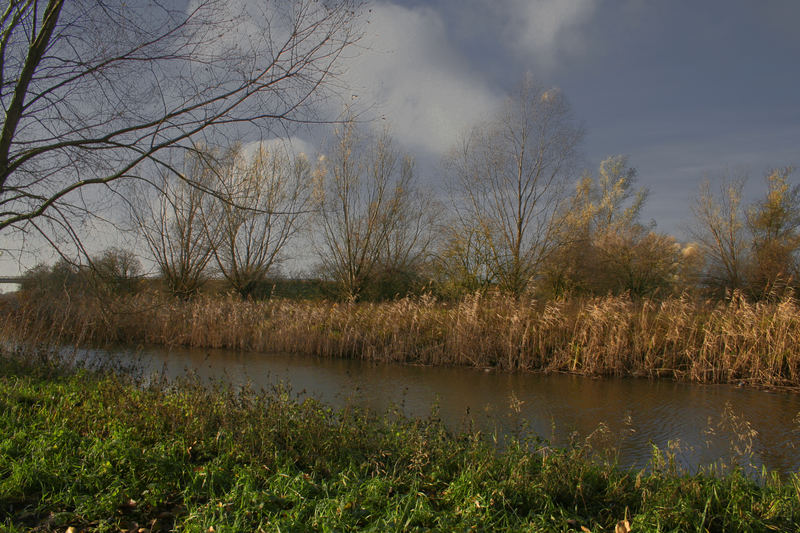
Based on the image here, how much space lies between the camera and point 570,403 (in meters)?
7.66

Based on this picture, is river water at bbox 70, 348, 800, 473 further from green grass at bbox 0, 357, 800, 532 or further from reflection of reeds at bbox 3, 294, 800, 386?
green grass at bbox 0, 357, 800, 532

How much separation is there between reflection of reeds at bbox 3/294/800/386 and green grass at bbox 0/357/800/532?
4.38 metres

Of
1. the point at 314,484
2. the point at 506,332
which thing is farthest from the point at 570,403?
the point at 314,484

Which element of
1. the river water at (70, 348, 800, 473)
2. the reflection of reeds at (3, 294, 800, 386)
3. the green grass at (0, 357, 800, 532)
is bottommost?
the river water at (70, 348, 800, 473)

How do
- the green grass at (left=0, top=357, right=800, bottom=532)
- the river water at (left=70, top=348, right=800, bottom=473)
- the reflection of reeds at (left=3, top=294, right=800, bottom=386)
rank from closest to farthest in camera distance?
the green grass at (left=0, top=357, right=800, bottom=532) → the river water at (left=70, top=348, right=800, bottom=473) → the reflection of reeds at (left=3, top=294, right=800, bottom=386)

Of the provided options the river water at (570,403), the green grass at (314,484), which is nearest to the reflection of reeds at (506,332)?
the river water at (570,403)

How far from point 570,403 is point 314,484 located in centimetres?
569

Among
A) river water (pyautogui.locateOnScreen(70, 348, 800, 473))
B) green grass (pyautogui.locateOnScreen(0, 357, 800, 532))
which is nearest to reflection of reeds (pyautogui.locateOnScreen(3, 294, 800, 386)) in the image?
river water (pyautogui.locateOnScreen(70, 348, 800, 473))

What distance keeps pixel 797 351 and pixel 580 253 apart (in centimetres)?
972

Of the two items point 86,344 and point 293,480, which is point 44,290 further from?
point 293,480

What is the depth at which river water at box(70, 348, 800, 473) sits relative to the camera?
519cm

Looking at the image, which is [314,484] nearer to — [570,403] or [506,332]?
[570,403]

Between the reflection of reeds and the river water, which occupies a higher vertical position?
the reflection of reeds

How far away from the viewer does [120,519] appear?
2.78 m
